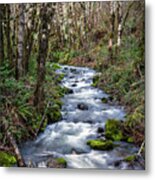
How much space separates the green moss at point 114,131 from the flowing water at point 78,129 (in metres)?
0.03

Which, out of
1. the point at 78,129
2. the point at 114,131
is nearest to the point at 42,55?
the point at 78,129

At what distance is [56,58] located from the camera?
2602 mm

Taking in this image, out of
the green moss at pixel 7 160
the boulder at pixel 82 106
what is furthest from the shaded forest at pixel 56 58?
the boulder at pixel 82 106

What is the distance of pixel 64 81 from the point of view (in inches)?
103

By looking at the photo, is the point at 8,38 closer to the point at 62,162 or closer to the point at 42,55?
the point at 42,55

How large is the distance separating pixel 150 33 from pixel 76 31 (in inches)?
15.9

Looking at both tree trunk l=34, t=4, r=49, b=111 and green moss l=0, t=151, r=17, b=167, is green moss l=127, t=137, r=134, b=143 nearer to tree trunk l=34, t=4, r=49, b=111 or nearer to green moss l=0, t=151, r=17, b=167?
tree trunk l=34, t=4, r=49, b=111

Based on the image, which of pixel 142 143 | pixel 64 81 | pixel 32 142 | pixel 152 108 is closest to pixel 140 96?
pixel 152 108

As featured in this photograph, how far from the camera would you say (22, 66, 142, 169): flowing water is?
2537 mm

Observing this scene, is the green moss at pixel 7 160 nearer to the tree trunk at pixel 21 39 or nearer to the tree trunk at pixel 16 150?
the tree trunk at pixel 16 150

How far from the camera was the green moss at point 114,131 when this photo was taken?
8.27 ft

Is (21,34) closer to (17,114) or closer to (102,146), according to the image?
(17,114)

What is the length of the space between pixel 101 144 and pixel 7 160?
53 centimetres

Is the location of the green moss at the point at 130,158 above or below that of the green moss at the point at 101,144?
below
